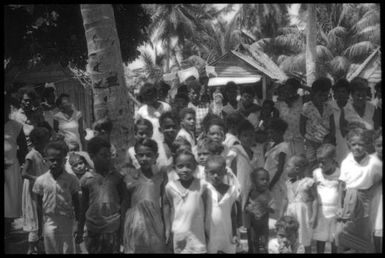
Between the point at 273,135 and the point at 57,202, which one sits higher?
the point at 273,135

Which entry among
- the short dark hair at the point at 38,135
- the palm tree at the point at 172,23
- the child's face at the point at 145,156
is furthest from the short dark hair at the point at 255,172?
the palm tree at the point at 172,23

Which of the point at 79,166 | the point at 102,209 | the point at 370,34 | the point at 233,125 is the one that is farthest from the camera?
the point at 370,34

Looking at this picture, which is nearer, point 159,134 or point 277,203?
point 277,203

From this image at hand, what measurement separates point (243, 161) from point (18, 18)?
5.70 m

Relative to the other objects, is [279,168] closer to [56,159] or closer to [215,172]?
[215,172]

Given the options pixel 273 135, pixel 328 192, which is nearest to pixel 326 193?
pixel 328 192

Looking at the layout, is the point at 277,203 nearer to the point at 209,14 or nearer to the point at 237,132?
the point at 237,132

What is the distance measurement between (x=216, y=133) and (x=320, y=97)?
4.71 ft

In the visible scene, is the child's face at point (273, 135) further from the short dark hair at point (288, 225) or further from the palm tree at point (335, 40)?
the palm tree at point (335, 40)

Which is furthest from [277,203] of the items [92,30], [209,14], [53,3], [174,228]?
[209,14]

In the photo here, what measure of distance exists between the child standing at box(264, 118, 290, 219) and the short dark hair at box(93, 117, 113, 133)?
5.48 ft

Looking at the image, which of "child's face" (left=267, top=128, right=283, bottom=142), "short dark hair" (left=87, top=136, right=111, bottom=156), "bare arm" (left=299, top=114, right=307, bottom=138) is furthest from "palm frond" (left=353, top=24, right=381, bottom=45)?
"short dark hair" (left=87, top=136, right=111, bottom=156)

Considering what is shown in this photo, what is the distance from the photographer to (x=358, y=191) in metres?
4.26

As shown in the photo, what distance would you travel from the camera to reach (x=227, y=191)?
4.12m
